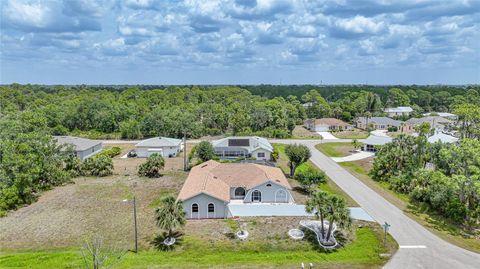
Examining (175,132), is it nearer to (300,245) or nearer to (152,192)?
(152,192)

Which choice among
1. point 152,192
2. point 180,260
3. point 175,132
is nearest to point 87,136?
point 175,132

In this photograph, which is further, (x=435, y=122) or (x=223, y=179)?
(x=435, y=122)

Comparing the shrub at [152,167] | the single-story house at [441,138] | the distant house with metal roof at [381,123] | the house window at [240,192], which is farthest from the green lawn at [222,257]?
the distant house with metal roof at [381,123]

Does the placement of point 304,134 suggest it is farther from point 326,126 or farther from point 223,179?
point 223,179

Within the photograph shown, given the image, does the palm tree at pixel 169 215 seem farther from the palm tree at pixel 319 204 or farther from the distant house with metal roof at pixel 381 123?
the distant house with metal roof at pixel 381 123

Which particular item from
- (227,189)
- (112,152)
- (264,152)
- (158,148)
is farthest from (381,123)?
(227,189)

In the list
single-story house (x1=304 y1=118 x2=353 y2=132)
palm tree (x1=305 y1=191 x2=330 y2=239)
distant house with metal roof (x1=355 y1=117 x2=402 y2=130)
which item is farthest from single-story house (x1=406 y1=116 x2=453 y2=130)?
palm tree (x1=305 y1=191 x2=330 y2=239)
